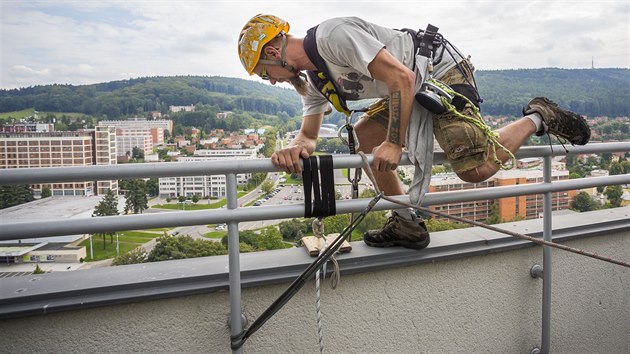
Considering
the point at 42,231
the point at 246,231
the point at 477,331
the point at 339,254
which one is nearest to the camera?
the point at 42,231

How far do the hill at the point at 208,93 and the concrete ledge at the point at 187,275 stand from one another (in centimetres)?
502

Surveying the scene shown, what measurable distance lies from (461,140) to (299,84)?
89 centimetres

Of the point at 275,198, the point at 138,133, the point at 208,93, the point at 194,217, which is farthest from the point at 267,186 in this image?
the point at 208,93

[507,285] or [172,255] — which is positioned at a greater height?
[172,255]

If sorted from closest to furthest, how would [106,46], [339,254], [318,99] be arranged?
[339,254], [318,99], [106,46]

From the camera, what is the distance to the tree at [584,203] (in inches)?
102

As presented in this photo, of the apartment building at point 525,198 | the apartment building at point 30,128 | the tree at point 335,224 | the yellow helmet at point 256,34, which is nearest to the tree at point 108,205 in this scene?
the yellow helmet at point 256,34

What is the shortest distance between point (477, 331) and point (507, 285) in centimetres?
27

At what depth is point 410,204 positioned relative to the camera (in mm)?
1717

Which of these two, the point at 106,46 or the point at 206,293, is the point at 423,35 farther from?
the point at 106,46

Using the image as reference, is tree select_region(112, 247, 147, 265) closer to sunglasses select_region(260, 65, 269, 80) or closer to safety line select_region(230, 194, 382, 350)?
safety line select_region(230, 194, 382, 350)

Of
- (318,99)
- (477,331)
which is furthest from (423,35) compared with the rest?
(477,331)

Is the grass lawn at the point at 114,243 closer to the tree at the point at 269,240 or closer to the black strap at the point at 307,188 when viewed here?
the tree at the point at 269,240

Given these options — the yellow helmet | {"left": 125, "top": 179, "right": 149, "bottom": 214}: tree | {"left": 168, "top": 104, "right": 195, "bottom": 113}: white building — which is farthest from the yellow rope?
{"left": 168, "top": 104, "right": 195, "bottom": 113}: white building
